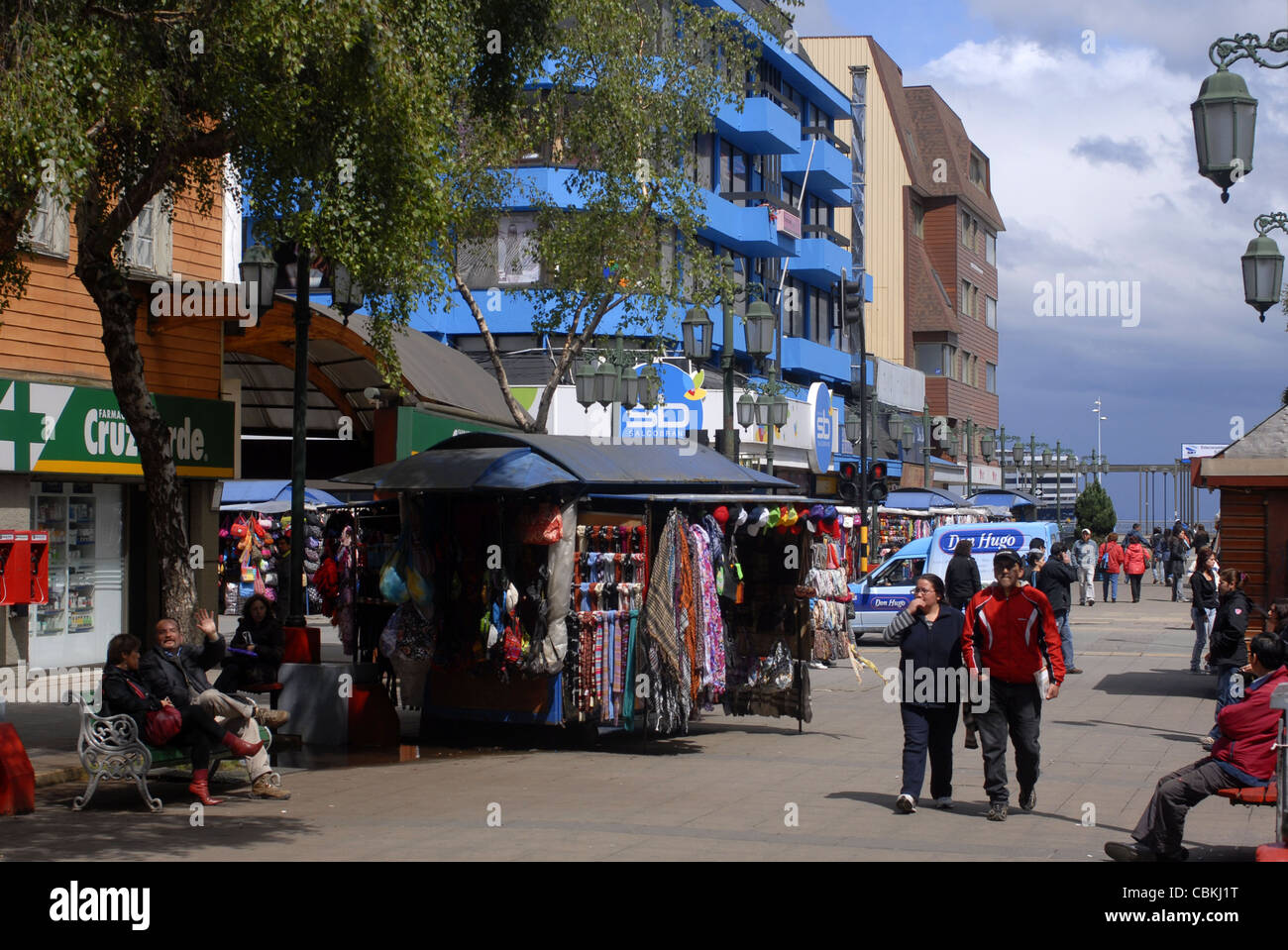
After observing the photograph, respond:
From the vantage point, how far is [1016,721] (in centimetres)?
1052

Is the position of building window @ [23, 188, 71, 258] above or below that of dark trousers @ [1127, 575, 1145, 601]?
above

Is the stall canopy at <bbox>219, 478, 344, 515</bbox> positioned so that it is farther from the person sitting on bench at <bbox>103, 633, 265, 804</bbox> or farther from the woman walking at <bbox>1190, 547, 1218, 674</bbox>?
the person sitting on bench at <bbox>103, 633, 265, 804</bbox>

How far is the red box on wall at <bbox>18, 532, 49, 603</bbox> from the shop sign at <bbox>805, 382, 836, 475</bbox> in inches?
1089

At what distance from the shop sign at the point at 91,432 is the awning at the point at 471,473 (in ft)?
14.1

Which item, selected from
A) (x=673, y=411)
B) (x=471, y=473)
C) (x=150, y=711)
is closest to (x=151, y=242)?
(x=471, y=473)

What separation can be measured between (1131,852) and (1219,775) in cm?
66

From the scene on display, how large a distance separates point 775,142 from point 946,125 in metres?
29.3

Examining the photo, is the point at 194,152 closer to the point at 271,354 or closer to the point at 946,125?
the point at 271,354

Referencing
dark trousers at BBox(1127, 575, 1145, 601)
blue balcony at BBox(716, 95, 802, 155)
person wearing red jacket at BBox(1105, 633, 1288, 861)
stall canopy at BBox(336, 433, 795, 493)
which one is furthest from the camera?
blue balcony at BBox(716, 95, 802, 155)

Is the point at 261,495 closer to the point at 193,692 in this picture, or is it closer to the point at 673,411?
the point at 673,411

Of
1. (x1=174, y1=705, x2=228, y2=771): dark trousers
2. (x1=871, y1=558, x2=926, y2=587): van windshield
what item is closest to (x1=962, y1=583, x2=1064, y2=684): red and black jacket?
(x1=174, y1=705, x2=228, y2=771): dark trousers

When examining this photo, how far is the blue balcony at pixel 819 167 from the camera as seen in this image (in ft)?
171

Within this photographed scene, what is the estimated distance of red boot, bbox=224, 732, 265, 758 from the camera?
11000 mm

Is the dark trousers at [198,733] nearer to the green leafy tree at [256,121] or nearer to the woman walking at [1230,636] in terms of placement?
the green leafy tree at [256,121]
